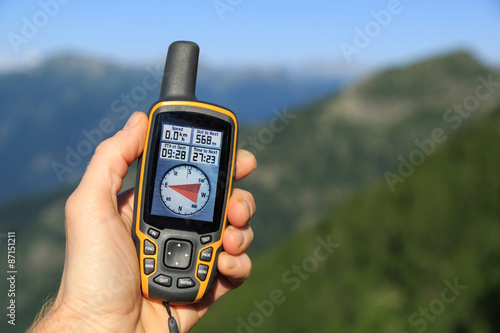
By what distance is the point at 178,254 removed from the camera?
12.7ft

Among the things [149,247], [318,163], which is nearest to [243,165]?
[149,247]

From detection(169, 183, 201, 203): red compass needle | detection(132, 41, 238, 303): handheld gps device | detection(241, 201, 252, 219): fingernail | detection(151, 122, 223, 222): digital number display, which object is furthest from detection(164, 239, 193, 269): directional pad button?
detection(241, 201, 252, 219): fingernail

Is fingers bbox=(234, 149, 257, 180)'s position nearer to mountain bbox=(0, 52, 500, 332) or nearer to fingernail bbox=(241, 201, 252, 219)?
fingernail bbox=(241, 201, 252, 219)

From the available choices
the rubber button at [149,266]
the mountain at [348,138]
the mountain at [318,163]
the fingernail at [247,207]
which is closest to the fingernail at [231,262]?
the fingernail at [247,207]

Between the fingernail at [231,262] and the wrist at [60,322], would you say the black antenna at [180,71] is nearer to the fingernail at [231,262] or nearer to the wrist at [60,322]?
the fingernail at [231,262]

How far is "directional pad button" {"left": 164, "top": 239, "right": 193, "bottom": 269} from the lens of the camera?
3830 millimetres

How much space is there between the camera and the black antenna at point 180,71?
392 centimetres

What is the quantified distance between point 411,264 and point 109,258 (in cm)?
3037

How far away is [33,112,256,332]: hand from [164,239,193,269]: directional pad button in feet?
0.86

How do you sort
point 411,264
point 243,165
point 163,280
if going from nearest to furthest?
point 163,280
point 243,165
point 411,264

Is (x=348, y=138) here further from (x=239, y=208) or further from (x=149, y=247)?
(x=149, y=247)

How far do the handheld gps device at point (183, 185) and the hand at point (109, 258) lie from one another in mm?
111

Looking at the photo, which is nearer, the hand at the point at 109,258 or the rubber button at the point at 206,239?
the hand at the point at 109,258

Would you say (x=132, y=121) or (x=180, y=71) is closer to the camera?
(x=132, y=121)
